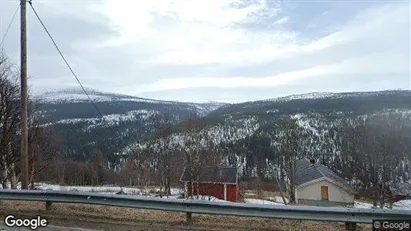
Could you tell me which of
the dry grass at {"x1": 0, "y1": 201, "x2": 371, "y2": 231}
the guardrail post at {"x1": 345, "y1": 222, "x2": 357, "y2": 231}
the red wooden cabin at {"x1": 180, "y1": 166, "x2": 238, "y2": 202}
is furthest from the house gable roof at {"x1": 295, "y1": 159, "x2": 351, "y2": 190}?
the guardrail post at {"x1": 345, "y1": 222, "x2": 357, "y2": 231}

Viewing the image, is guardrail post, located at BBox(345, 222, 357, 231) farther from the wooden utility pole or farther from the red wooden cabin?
the red wooden cabin

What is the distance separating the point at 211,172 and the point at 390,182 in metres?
18.9

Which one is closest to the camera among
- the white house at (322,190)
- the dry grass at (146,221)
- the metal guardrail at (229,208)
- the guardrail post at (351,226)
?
the metal guardrail at (229,208)

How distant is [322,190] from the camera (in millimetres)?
53594

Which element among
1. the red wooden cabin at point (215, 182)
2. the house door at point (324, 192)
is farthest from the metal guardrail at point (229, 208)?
the house door at point (324, 192)

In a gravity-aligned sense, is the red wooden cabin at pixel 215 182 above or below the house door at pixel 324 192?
above

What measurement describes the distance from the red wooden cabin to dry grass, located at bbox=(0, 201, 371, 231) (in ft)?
89.4

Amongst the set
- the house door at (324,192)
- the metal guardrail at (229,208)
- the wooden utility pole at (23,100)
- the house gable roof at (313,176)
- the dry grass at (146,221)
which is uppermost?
the wooden utility pole at (23,100)

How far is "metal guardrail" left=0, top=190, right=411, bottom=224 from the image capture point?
7.75 metres

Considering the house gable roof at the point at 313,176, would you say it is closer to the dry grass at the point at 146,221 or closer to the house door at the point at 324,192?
the house door at the point at 324,192

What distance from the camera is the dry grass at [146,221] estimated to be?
8.57m

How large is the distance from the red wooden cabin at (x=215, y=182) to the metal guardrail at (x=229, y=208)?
90.9ft

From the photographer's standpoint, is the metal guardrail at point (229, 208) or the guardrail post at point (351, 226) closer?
the metal guardrail at point (229, 208)

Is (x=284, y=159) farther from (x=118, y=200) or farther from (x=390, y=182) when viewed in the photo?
(x=118, y=200)
